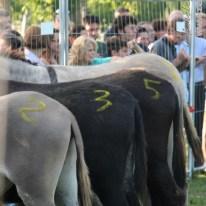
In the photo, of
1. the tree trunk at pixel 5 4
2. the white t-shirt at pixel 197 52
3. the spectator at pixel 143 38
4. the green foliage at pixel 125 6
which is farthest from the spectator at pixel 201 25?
the tree trunk at pixel 5 4

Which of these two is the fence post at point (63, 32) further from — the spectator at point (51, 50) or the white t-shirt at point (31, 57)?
the white t-shirt at point (31, 57)

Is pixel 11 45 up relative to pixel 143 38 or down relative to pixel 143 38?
up

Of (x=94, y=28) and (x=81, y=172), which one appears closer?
(x=81, y=172)

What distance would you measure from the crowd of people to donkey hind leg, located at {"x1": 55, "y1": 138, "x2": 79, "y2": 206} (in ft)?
7.64

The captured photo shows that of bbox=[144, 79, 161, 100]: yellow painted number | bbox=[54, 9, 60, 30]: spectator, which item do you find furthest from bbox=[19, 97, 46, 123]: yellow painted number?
bbox=[54, 9, 60, 30]: spectator

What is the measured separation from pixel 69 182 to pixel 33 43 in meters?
3.19

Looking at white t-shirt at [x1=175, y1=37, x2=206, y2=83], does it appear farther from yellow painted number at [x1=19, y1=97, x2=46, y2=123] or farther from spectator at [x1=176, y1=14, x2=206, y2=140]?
yellow painted number at [x1=19, y1=97, x2=46, y2=123]

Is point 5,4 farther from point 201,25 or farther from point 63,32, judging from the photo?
point 201,25

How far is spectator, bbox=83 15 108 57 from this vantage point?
8.79 m

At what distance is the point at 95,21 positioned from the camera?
8922mm

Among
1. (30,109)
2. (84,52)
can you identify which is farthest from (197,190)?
(30,109)

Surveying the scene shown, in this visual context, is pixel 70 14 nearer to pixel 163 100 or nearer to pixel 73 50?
pixel 73 50

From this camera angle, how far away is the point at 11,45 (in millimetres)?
7125

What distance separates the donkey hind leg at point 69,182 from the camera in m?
5.03
